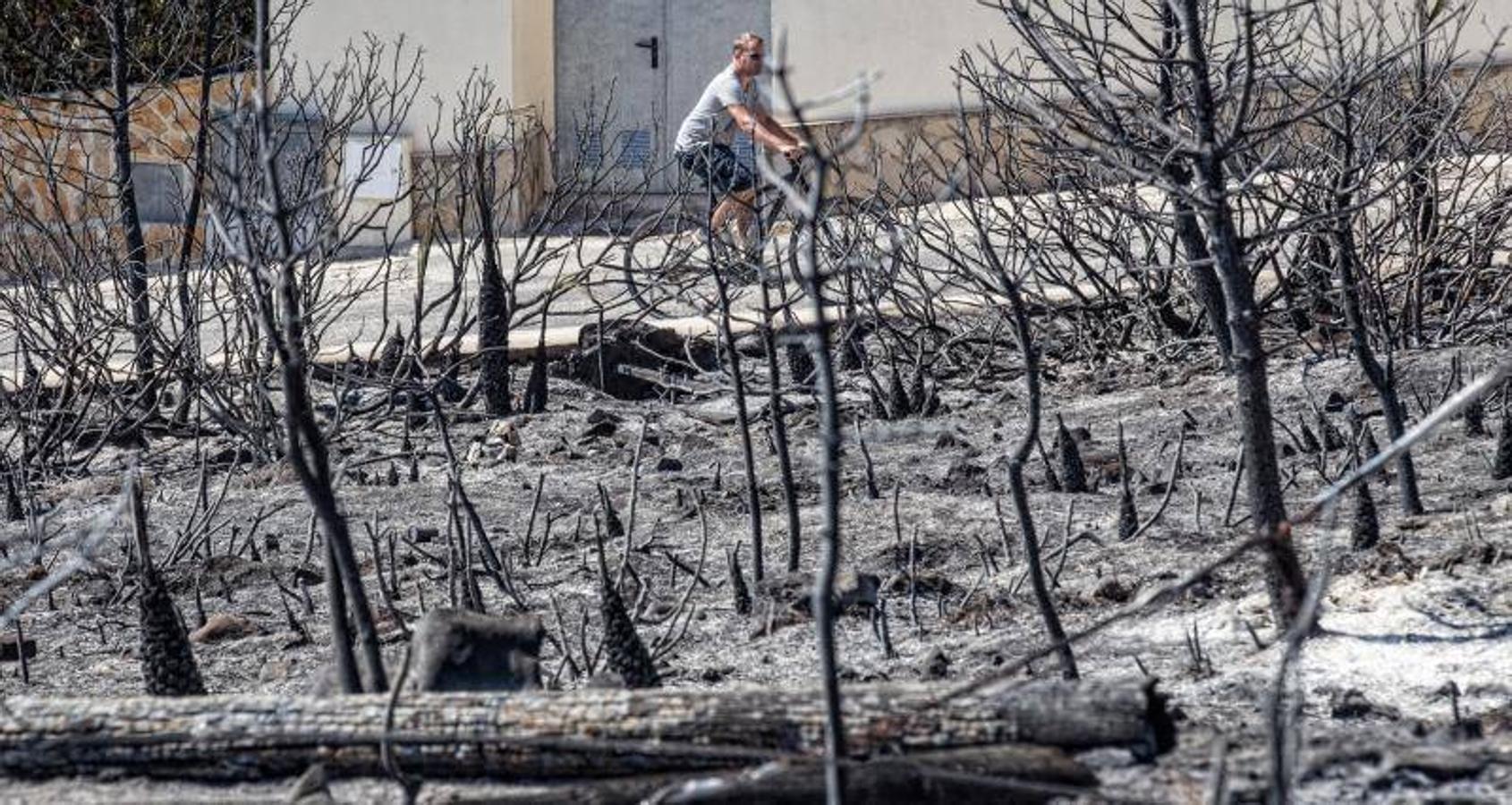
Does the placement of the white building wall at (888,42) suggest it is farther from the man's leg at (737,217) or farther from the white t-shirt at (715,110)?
the man's leg at (737,217)

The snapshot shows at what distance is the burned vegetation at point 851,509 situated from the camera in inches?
165

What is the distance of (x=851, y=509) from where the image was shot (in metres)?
8.00

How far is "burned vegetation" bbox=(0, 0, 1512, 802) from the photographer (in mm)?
4191

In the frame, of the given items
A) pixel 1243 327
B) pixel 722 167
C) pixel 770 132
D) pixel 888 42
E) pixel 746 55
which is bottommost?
pixel 1243 327

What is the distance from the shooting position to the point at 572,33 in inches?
780

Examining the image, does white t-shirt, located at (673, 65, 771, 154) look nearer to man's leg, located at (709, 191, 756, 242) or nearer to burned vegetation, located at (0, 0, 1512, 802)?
man's leg, located at (709, 191, 756, 242)

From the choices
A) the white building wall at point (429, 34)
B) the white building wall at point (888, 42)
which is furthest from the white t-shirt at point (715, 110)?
the white building wall at point (429, 34)

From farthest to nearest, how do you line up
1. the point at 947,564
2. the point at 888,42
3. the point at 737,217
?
1. the point at 888,42
2. the point at 737,217
3. the point at 947,564

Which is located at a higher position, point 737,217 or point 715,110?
point 715,110

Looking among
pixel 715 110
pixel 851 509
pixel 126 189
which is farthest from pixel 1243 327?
pixel 715 110

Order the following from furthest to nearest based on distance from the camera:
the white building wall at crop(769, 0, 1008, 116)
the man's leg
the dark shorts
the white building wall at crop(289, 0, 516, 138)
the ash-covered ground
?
the white building wall at crop(289, 0, 516, 138) < the white building wall at crop(769, 0, 1008, 116) < the dark shorts < the man's leg < the ash-covered ground

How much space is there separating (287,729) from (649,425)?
577cm

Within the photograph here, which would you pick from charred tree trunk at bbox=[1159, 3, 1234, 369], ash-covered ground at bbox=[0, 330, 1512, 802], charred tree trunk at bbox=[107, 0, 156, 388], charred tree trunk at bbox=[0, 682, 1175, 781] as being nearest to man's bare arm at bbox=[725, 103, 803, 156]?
ash-covered ground at bbox=[0, 330, 1512, 802]

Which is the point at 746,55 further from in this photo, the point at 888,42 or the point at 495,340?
the point at 888,42
